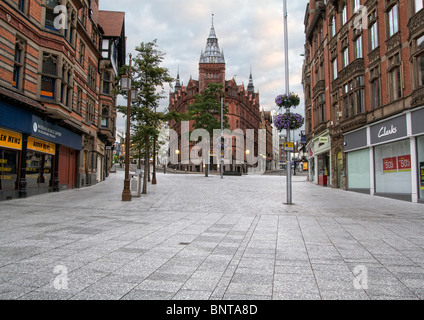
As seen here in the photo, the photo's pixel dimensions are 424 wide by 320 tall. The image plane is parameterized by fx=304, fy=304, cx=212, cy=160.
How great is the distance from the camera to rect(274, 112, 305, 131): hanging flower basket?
15453 millimetres

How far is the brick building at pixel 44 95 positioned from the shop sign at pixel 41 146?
0.05 metres

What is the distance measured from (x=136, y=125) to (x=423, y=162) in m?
17.0

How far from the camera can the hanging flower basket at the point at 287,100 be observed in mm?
15094

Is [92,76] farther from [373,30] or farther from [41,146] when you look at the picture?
[373,30]

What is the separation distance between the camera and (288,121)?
15.4 m

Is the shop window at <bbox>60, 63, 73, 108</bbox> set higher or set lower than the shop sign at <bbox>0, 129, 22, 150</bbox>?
higher

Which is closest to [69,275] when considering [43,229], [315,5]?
[43,229]

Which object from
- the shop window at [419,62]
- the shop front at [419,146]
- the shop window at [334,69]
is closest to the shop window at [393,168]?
the shop front at [419,146]

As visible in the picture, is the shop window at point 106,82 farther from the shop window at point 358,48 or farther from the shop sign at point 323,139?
the shop window at point 358,48

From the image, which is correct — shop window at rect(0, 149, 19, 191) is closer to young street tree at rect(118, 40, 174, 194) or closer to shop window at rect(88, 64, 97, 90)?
young street tree at rect(118, 40, 174, 194)

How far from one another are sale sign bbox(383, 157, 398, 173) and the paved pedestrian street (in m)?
8.08

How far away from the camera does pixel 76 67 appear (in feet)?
68.6

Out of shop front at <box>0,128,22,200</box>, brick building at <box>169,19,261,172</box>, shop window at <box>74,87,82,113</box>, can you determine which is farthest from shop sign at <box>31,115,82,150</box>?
brick building at <box>169,19,261,172</box>

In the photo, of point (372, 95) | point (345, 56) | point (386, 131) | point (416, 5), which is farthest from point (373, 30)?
Answer: point (386, 131)
